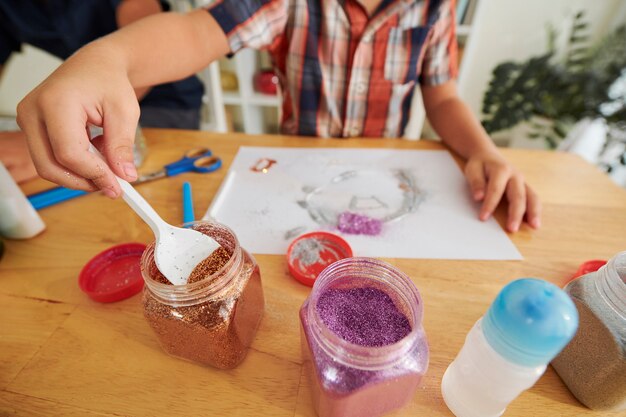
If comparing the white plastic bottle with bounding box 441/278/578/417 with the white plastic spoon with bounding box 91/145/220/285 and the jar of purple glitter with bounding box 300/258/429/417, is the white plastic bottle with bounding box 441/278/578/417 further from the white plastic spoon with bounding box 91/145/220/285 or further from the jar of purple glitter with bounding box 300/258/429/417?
the white plastic spoon with bounding box 91/145/220/285

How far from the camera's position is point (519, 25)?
4.58 feet

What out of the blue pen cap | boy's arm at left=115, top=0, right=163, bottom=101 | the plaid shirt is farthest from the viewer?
boy's arm at left=115, top=0, right=163, bottom=101

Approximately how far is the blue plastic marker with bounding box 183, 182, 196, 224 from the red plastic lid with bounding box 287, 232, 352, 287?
155 millimetres

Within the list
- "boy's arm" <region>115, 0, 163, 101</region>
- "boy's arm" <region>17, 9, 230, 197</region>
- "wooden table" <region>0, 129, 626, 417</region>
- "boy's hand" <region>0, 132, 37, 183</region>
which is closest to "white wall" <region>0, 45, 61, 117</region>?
"boy's arm" <region>115, 0, 163, 101</region>

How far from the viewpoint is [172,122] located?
3.15ft

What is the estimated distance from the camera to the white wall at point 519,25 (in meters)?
1.31

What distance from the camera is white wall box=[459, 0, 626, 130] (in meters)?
1.31

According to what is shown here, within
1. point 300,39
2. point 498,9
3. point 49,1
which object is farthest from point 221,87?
point 498,9

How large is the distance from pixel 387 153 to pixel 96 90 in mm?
484

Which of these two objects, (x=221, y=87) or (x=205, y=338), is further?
(x=221, y=87)

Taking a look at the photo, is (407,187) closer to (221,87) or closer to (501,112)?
(501,112)

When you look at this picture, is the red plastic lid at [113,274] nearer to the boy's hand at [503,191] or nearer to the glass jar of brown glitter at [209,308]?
the glass jar of brown glitter at [209,308]

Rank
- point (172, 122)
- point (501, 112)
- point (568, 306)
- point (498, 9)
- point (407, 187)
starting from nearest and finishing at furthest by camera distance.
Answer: point (568, 306) → point (407, 187) → point (172, 122) → point (501, 112) → point (498, 9)

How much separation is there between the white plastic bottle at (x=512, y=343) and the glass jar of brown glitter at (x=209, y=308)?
0.19m
